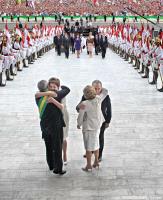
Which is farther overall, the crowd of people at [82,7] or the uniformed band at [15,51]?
the crowd of people at [82,7]

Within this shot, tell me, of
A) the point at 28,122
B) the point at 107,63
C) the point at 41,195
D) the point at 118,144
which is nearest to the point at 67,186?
the point at 41,195

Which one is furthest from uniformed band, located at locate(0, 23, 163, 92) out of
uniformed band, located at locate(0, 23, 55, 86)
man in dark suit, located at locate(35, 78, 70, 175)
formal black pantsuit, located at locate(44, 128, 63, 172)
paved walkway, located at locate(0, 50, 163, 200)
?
man in dark suit, located at locate(35, 78, 70, 175)

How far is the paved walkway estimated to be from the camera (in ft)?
23.7

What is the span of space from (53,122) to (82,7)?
61.4 meters

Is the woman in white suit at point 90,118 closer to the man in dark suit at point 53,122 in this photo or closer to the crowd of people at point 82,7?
the man in dark suit at point 53,122

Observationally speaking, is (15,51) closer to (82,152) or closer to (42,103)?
(82,152)

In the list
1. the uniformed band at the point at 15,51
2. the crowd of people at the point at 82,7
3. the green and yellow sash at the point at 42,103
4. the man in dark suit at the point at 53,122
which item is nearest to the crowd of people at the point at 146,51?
the uniformed band at the point at 15,51

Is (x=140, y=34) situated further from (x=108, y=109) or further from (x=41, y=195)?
(x=41, y=195)

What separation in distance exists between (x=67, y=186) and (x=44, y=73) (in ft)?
44.2

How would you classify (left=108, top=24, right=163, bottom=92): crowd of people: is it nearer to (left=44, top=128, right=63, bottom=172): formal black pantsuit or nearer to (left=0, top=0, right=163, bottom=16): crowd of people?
(left=44, top=128, right=63, bottom=172): formal black pantsuit

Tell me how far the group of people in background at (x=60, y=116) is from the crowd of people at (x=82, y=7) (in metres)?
55.4

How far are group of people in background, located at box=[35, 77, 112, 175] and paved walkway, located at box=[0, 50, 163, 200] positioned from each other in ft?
1.10

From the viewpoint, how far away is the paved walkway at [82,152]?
722 centimetres

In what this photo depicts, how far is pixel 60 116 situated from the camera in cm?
757
